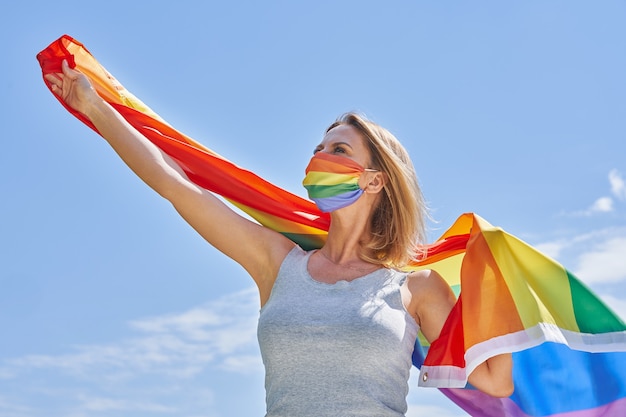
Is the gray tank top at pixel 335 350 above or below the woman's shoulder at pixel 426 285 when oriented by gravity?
below

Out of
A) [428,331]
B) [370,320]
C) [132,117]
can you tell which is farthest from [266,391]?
[132,117]

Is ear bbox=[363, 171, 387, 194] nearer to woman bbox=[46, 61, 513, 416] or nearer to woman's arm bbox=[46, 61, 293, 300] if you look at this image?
woman bbox=[46, 61, 513, 416]

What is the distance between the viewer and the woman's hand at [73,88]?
15.6ft

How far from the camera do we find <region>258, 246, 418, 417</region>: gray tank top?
3945 mm

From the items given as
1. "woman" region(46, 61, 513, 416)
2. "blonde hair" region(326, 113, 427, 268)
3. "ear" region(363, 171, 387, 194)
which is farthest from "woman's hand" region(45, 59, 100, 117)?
"ear" region(363, 171, 387, 194)

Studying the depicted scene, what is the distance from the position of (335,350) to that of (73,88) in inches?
87.0

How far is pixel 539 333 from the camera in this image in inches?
159

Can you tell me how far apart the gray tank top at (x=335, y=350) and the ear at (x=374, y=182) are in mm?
619

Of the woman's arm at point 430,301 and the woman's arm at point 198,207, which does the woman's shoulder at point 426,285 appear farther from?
the woman's arm at point 198,207

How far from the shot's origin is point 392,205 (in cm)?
467

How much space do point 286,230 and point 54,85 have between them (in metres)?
1.62

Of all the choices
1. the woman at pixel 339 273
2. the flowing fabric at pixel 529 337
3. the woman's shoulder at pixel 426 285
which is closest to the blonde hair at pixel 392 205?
the woman at pixel 339 273

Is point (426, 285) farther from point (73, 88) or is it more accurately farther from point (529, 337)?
point (73, 88)

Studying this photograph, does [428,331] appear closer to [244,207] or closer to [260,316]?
[260,316]
